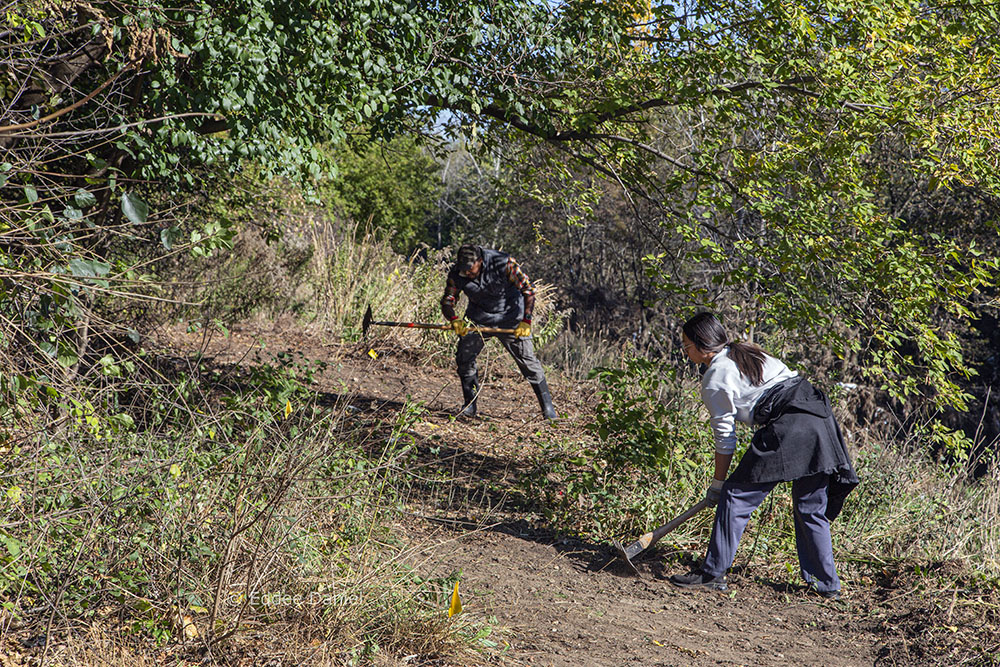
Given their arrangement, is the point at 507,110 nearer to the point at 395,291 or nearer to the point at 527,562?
the point at 527,562

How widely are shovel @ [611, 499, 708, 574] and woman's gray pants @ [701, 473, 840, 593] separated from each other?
0.16 metres

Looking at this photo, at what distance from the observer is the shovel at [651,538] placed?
469 cm

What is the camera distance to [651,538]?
4777mm

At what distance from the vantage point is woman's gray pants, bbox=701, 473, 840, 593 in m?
4.47

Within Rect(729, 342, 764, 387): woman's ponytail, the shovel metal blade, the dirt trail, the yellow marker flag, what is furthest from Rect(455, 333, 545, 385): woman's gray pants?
the yellow marker flag

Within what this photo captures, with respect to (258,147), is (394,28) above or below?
above

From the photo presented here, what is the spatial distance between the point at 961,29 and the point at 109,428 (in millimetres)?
5447

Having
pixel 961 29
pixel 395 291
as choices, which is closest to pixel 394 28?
pixel 961 29

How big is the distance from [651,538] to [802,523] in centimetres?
79

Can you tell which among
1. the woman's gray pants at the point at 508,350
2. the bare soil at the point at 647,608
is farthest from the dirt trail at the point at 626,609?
the woman's gray pants at the point at 508,350

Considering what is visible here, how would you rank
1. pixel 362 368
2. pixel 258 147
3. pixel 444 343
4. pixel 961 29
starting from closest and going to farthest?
1. pixel 258 147
2. pixel 961 29
3. pixel 362 368
4. pixel 444 343

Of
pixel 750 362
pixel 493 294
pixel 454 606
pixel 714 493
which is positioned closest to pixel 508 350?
pixel 493 294

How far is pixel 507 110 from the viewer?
5629mm

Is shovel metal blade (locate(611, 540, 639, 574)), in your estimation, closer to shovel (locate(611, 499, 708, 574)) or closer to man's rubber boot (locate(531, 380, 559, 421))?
shovel (locate(611, 499, 708, 574))
